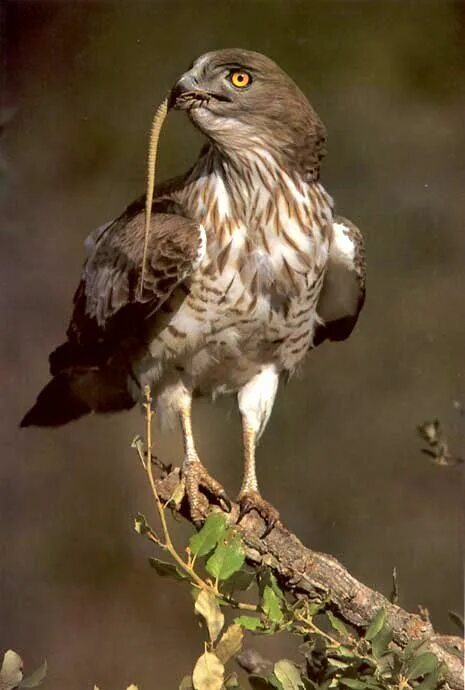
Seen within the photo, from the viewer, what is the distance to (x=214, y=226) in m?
3.00

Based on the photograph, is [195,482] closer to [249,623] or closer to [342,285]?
[342,285]

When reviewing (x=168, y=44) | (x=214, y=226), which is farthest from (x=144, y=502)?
(x=214, y=226)

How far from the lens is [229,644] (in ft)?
6.06

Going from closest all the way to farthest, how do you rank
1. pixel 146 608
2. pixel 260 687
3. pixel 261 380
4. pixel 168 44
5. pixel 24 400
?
pixel 260 687, pixel 261 380, pixel 24 400, pixel 168 44, pixel 146 608

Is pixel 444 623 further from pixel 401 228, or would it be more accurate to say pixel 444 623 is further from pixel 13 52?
pixel 13 52

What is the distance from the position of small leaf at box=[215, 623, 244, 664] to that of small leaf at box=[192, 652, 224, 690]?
3 centimetres

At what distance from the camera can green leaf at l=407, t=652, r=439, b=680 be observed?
191 cm

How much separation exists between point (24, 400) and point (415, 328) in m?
1.51

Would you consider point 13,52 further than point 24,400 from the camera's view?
Yes

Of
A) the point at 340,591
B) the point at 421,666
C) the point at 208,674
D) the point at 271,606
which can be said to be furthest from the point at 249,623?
the point at 340,591

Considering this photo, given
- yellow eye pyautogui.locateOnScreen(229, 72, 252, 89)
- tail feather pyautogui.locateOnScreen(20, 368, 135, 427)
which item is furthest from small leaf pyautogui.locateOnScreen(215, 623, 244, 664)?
tail feather pyautogui.locateOnScreen(20, 368, 135, 427)

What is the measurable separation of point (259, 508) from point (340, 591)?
0.55 m

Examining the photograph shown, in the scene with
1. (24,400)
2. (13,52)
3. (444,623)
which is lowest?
(444,623)

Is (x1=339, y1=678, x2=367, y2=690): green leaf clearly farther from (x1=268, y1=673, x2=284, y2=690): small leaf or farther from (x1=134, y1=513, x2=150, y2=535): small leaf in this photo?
(x1=134, y1=513, x2=150, y2=535): small leaf
